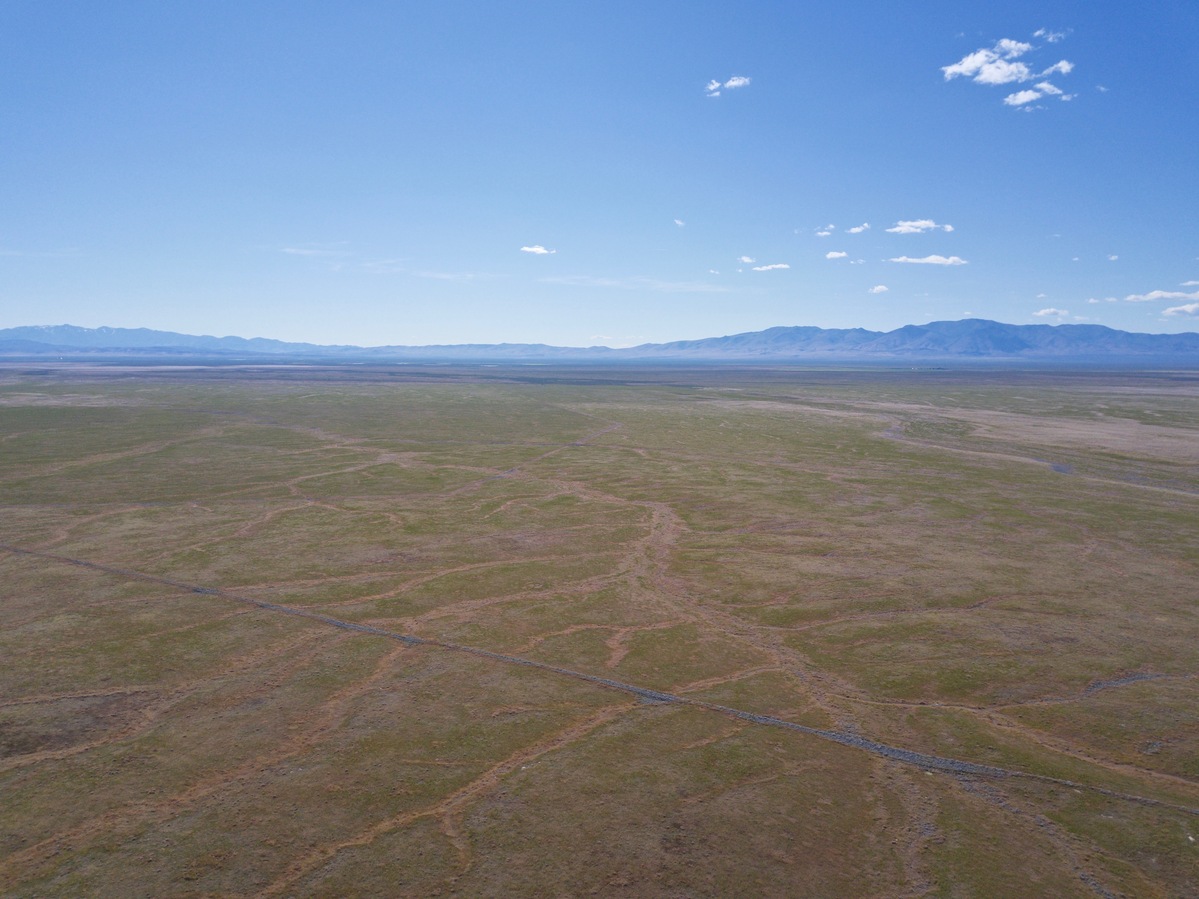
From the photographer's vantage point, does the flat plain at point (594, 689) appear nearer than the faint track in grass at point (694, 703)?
Yes

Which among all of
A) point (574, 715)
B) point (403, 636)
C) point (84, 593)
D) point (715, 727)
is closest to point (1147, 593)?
point (715, 727)

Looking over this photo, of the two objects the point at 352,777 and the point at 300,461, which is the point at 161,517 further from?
the point at 352,777

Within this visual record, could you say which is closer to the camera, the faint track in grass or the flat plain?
the flat plain

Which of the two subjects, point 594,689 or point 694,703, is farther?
point 594,689
